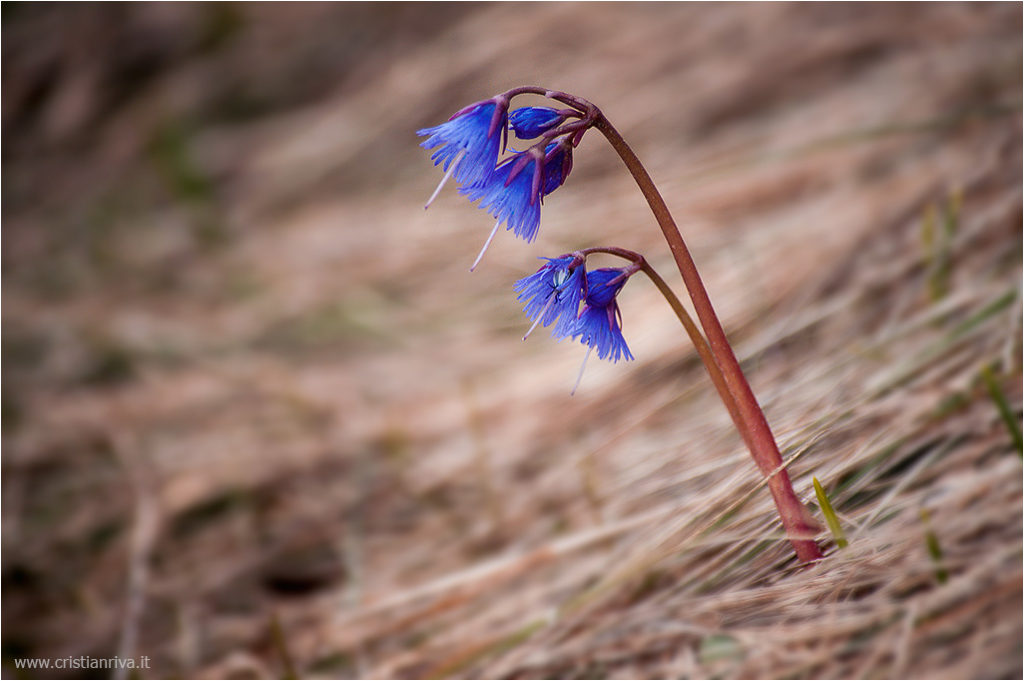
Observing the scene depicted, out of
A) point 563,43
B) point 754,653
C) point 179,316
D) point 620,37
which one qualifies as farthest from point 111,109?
point 754,653

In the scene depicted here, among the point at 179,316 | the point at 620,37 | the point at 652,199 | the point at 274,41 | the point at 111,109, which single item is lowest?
the point at 652,199

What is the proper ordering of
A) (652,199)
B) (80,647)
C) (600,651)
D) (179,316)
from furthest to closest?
(179,316)
(80,647)
(600,651)
(652,199)

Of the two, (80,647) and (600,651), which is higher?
(80,647)

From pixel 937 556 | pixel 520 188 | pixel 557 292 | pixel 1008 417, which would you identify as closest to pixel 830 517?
pixel 937 556

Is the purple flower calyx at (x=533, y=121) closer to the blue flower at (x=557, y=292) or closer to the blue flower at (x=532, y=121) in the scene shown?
the blue flower at (x=532, y=121)

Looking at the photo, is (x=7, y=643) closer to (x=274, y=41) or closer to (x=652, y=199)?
(x=652, y=199)

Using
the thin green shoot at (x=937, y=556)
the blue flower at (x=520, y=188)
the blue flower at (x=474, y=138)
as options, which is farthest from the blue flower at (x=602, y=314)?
the thin green shoot at (x=937, y=556)
